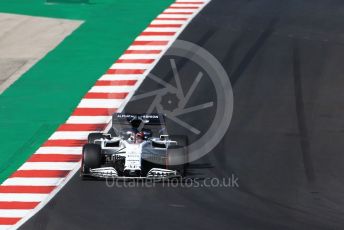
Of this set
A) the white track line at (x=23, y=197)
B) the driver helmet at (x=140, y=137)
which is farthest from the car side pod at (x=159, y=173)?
the white track line at (x=23, y=197)

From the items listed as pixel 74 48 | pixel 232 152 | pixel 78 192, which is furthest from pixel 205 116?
pixel 74 48

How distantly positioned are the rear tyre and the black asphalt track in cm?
30

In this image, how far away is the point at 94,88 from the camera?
84.3 feet

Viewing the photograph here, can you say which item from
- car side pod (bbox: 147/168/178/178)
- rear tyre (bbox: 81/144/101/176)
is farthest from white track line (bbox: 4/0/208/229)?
car side pod (bbox: 147/168/178/178)

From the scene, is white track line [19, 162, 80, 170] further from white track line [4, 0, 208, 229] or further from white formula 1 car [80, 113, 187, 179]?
white formula 1 car [80, 113, 187, 179]

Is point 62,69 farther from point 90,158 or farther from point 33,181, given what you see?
point 90,158

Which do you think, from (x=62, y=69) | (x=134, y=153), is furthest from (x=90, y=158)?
(x=62, y=69)

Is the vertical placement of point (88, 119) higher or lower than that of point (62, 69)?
lower

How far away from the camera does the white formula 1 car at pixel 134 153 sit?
60.5ft

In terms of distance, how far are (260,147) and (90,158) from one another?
4276mm

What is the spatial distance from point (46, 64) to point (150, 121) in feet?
30.7

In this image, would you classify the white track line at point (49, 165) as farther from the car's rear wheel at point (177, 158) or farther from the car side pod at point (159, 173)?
the car's rear wheel at point (177, 158)

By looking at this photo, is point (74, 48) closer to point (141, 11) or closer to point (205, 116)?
point (141, 11)

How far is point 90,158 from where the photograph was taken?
1842 centimetres
